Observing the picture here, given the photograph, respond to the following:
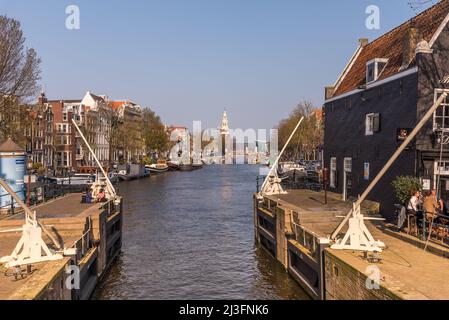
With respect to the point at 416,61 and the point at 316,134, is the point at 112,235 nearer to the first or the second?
the point at 416,61

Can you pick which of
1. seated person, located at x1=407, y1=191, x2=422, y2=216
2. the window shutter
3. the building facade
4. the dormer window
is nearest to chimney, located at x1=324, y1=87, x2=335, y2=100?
the building facade

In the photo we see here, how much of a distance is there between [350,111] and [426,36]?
7092 millimetres

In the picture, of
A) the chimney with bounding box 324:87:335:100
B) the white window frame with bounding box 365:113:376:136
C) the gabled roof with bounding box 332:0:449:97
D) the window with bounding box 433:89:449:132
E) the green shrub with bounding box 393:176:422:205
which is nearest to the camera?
the green shrub with bounding box 393:176:422:205

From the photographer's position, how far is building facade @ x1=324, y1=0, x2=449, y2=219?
1923cm

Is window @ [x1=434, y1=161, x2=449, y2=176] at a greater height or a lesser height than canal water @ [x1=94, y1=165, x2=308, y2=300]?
greater

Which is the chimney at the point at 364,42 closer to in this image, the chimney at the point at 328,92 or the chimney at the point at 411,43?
the chimney at the point at 328,92

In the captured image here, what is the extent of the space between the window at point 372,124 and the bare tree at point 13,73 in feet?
92.1

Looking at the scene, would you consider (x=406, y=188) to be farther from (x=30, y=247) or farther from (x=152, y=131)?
(x=152, y=131)

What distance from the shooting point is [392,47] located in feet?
83.7

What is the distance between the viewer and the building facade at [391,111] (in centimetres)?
1923

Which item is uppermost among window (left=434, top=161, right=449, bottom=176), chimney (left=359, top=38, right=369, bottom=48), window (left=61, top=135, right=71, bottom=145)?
chimney (left=359, top=38, right=369, bottom=48)

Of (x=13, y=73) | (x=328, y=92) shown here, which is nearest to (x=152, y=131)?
(x=13, y=73)

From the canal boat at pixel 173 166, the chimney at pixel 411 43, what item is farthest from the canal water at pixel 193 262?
the canal boat at pixel 173 166

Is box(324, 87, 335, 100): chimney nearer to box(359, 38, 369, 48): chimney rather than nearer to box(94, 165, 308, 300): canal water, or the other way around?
box(359, 38, 369, 48): chimney
